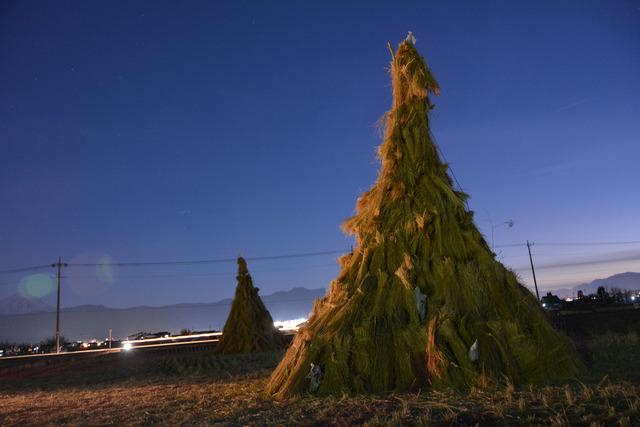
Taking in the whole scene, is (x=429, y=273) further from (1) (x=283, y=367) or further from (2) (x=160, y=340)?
(2) (x=160, y=340)

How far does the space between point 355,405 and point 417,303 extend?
179cm

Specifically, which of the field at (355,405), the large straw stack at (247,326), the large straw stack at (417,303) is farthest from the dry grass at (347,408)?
the large straw stack at (247,326)

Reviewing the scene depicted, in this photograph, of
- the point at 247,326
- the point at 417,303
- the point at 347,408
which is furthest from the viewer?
the point at 247,326

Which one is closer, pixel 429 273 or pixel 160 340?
pixel 429 273

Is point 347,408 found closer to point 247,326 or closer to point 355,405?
point 355,405

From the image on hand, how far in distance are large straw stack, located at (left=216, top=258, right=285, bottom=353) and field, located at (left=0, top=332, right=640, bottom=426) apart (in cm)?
968

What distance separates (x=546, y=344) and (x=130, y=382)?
8.64 m

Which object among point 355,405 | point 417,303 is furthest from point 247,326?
point 355,405

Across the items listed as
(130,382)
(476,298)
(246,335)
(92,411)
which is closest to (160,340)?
(246,335)

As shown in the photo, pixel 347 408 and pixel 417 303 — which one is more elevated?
pixel 417 303

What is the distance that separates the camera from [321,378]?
648 cm

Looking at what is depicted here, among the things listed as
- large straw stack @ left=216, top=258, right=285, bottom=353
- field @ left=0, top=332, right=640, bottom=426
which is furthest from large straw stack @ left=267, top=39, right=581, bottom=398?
large straw stack @ left=216, top=258, right=285, bottom=353

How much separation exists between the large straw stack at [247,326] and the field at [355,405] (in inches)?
381

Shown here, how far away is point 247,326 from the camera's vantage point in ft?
65.5
